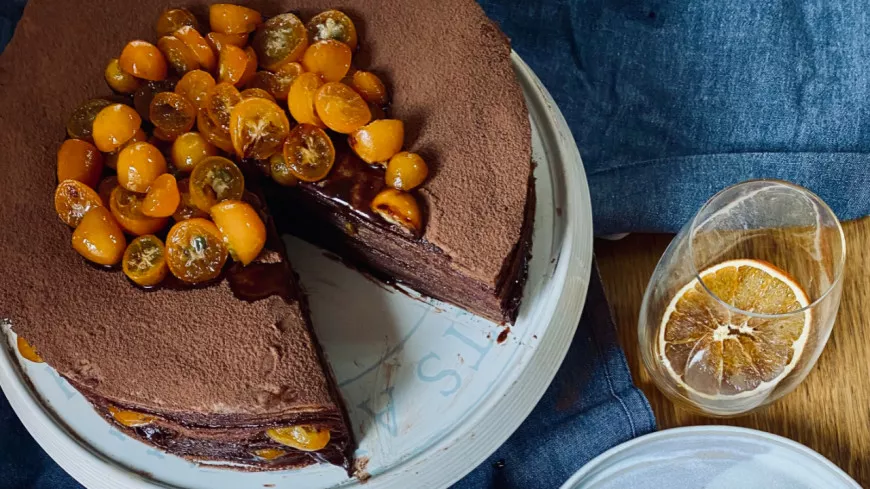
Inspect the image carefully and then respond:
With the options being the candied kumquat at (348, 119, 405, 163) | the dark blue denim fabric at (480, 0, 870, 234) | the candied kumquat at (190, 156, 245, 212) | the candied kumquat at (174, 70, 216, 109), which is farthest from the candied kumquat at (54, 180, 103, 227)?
the dark blue denim fabric at (480, 0, 870, 234)

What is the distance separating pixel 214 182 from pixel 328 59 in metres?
0.44

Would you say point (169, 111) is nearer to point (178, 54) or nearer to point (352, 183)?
point (178, 54)

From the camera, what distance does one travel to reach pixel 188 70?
2.21 meters

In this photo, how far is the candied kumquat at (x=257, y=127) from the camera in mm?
2072

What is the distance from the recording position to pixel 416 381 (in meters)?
2.20

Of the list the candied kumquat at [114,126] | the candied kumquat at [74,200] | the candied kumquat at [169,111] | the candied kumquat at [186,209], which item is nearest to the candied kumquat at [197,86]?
the candied kumquat at [169,111]

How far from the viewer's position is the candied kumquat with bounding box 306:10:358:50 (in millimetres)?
2238

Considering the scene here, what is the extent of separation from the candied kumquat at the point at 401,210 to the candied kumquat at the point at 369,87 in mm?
274

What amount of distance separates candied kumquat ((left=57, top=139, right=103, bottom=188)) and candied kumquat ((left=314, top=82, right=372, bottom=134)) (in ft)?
1.94

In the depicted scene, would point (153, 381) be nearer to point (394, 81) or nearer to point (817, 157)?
point (394, 81)

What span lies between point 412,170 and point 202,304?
2.01 ft

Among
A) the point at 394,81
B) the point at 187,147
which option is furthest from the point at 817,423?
the point at 187,147

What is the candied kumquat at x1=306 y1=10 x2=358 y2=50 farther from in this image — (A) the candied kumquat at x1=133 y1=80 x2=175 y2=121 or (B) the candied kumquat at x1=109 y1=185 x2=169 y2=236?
(B) the candied kumquat at x1=109 y1=185 x2=169 y2=236

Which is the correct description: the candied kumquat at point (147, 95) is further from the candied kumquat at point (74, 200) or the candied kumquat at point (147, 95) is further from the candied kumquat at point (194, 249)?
the candied kumquat at point (194, 249)
